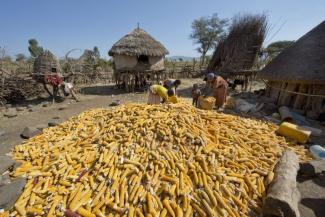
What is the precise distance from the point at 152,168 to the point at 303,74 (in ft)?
23.6

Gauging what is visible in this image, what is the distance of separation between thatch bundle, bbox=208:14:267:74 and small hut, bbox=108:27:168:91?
442 cm

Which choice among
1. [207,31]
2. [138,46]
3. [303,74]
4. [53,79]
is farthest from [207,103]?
[207,31]

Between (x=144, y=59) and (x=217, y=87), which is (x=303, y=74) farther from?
(x=144, y=59)

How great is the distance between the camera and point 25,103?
11.3 metres

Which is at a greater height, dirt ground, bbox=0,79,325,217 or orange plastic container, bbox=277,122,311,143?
orange plastic container, bbox=277,122,311,143

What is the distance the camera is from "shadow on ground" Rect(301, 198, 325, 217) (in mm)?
3204

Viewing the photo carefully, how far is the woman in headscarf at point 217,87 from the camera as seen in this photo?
777 centimetres

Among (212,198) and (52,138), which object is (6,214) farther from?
(212,198)

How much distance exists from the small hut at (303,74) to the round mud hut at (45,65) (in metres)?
10.7

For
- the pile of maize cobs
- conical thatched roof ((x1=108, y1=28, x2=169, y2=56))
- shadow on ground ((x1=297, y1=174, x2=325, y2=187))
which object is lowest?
shadow on ground ((x1=297, y1=174, x2=325, y2=187))

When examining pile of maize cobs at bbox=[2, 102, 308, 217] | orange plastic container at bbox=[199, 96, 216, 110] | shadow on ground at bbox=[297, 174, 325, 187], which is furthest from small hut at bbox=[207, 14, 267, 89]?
shadow on ground at bbox=[297, 174, 325, 187]

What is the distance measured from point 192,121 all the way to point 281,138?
2.51 meters

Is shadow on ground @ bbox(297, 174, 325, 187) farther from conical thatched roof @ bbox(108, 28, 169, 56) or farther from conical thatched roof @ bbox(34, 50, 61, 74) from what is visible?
conical thatched roof @ bbox(108, 28, 169, 56)

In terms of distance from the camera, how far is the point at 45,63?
10914 mm
